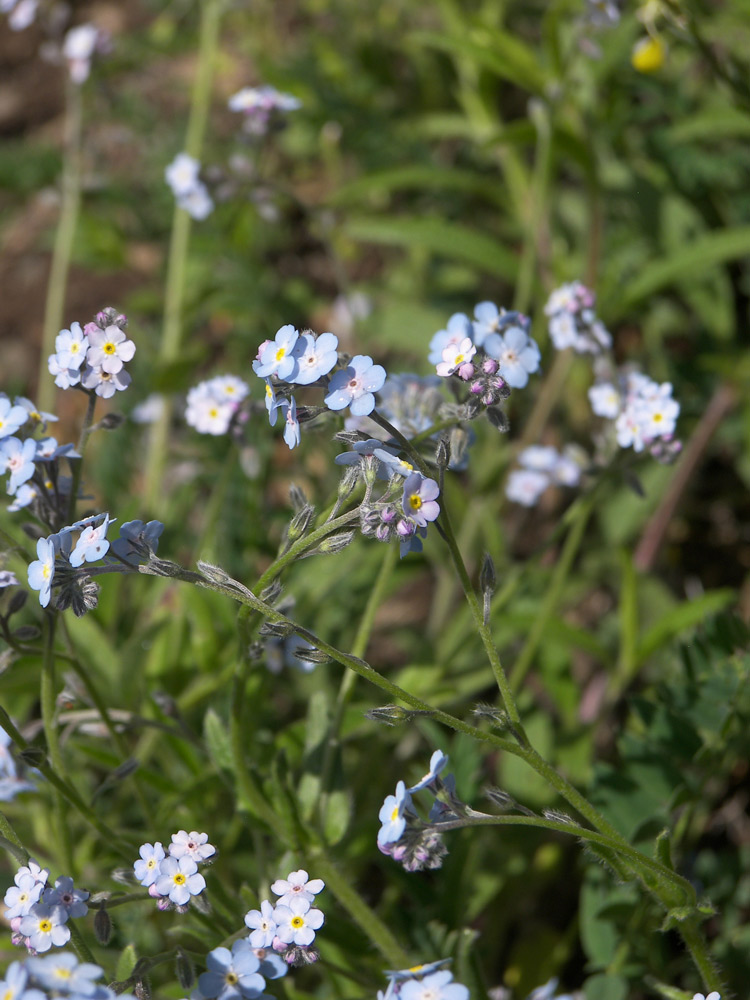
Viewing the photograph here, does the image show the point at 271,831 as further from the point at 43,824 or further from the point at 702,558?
the point at 702,558

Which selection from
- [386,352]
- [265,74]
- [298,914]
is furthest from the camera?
[386,352]

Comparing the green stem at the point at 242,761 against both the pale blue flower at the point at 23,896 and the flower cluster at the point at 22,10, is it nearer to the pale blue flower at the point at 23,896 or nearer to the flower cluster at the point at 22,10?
the pale blue flower at the point at 23,896

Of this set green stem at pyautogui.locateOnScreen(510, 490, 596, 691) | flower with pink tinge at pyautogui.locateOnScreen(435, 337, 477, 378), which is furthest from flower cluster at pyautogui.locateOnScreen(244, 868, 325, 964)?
green stem at pyautogui.locateOnScreen(510, 490, 596, 691)

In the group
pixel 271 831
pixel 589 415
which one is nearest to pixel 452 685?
pixel 271 831

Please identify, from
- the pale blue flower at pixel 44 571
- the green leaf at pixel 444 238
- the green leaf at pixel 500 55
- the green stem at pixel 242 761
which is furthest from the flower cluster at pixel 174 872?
the green leaf at pixel 500 55

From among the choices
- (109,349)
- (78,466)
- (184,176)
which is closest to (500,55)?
(184,176)

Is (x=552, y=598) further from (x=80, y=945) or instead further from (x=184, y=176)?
(x=184, y=176)

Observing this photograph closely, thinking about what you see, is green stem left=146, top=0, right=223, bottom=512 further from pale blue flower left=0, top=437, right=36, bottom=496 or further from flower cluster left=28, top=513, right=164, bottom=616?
flower cluster left=28, top=513, right=164, bottom=616
